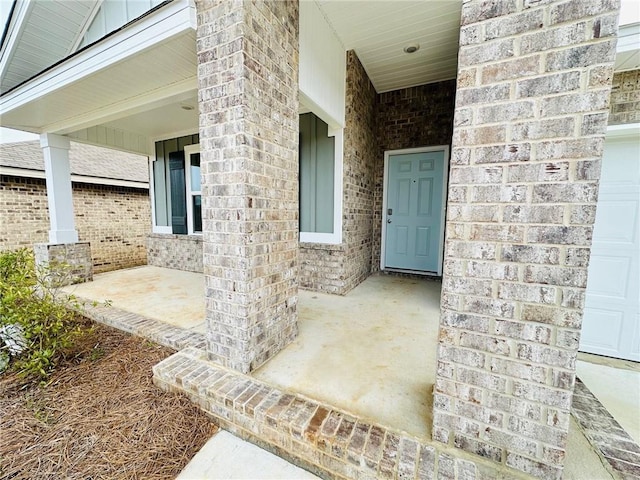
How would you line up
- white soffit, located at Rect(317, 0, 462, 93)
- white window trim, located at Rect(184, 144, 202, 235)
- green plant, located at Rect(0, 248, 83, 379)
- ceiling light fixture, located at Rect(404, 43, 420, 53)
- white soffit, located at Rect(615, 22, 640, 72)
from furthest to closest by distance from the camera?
1. white window trim, located at Rect(184, 144, 202, 235)
2. ceiling light fixture, located at Rect(404, 43, 420, 53)
3. white soffit, located at Rect(317, 0, 462, 93)
4. green plant, located at Rect(0, 248, 83, 379)
5. white soffit, located at Rect(615, 22, 640, 72)

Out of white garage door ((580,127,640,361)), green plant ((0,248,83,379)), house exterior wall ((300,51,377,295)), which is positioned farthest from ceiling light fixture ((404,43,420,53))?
green plant ((0,248,83,379))

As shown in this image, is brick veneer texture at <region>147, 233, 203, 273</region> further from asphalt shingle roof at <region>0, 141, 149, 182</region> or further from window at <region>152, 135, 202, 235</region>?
asphalt shingle roof at <region>0, 141, 149, 182</region>

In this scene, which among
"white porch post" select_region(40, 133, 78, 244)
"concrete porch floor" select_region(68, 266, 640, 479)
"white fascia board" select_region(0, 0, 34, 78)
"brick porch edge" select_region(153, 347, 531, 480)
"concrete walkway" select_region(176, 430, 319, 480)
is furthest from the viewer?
"white porch post" select_region(40, 133, 78, 244)

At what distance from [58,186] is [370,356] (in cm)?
572

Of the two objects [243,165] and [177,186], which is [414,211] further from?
[177,186]

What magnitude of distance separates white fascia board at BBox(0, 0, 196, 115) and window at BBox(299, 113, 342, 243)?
2.01 m

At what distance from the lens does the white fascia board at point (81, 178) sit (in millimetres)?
5508

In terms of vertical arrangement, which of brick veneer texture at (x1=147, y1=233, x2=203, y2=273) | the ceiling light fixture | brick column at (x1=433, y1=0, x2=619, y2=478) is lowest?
brick veneer texture at (x1=147, y1=233, x2=203, y2=273)

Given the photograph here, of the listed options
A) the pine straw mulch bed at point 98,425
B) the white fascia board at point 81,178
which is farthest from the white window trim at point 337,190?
the white fascia board at point 81,178

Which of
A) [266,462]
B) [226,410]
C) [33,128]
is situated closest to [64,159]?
[33,128]

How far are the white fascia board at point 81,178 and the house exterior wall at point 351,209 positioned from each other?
6.76 meters

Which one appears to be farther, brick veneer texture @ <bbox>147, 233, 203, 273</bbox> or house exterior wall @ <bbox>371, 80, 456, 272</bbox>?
brick veneer texture @ <bbox>147, 233, 203, 273</bbox>

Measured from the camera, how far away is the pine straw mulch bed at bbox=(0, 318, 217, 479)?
1.38 meters

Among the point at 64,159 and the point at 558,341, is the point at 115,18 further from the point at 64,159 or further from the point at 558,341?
the point at 558,341
